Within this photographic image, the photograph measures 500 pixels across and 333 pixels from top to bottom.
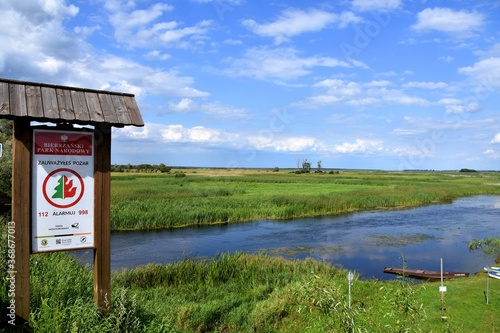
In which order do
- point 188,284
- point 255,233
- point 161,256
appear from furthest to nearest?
1. point 255,233
2. point 161,256
3. point 188,284

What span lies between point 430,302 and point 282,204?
25.5 metres

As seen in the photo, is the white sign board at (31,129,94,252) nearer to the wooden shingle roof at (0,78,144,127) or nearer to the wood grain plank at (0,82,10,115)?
the wooden shingle roof at (0,78,144,127)

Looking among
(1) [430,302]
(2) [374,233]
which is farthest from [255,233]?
(1) [430,302]

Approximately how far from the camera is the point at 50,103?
5055mm

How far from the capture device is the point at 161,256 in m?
18.9

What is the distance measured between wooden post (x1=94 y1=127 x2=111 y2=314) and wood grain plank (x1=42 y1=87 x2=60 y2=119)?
586 millimetres

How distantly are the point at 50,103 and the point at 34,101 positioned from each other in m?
0.19

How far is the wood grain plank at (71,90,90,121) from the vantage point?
5.15m

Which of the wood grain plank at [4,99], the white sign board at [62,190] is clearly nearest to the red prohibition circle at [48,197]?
the white sign board at [62,190]

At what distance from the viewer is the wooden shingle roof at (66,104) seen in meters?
4.79

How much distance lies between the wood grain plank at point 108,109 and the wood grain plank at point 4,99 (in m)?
1.15

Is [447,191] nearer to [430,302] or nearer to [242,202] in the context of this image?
[242,202]

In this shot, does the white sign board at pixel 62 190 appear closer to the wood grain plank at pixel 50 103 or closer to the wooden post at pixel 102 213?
the wooden post at pixel 102 213

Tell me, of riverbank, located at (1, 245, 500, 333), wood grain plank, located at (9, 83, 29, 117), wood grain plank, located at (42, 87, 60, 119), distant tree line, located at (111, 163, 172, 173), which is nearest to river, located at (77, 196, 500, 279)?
riverbank, located at (1, 245, 500, 333)
